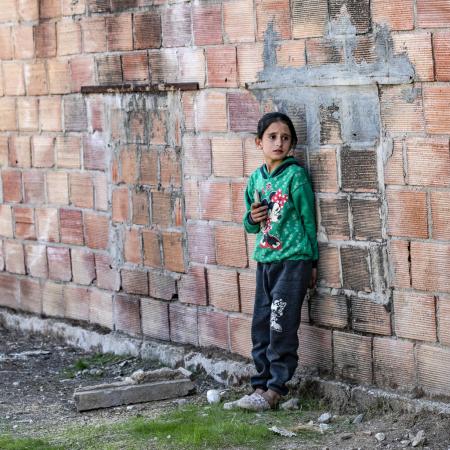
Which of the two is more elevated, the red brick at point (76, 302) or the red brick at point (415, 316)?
the red brick at point (415, 316)

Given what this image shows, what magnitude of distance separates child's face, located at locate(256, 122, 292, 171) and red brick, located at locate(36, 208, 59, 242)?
2512mm

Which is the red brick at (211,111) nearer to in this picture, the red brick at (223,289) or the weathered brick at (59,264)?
the red brick at (223,289)

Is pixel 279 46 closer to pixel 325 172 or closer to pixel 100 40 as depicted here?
pixel 325 172

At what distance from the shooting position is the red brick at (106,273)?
7.58 m

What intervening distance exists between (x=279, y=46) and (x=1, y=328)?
364 centimetres

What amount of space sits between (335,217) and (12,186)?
131 inches

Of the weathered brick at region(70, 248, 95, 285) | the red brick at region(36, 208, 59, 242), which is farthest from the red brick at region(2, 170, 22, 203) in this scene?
the weathered brick at region(70, 248, 95, 285)

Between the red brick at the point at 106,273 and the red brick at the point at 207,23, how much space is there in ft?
5.70

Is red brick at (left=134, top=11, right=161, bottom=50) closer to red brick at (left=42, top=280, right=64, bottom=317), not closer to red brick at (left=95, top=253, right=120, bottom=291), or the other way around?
red brick at (left=95, top=253, right=120, bottom=291)

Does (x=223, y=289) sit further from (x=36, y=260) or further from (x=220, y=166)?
(x=36, y=260)

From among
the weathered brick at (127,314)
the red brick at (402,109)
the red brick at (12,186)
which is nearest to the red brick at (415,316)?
the red brick at (402,109)

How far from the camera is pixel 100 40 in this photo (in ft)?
24.5

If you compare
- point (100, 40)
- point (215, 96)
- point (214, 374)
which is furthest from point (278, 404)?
point (100, 40)

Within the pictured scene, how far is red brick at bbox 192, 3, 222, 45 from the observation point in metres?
6.50
